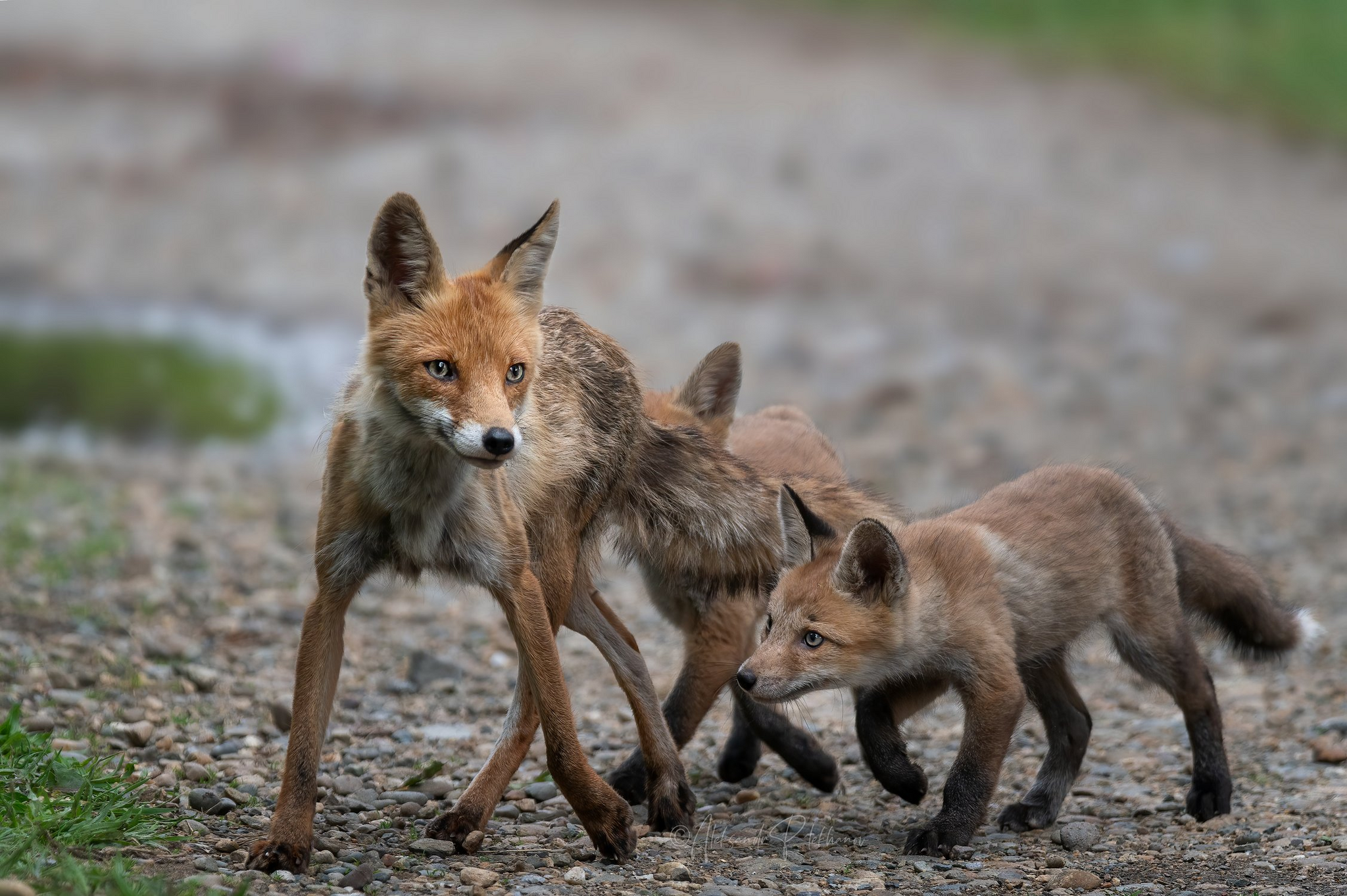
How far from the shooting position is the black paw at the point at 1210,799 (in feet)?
20.2

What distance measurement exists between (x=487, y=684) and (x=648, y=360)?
8.63 meters

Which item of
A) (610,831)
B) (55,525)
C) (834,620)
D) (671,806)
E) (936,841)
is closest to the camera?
(610,831)

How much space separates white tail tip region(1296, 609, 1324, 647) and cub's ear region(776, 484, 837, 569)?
8.03ft

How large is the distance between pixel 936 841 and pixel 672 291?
41.3 feet

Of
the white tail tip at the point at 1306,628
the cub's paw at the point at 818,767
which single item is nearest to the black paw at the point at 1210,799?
the white tail tip at the point at 1306,628

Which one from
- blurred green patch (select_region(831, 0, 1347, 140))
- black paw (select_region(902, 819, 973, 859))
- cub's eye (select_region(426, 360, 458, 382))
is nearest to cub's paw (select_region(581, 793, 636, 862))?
black paw (select_region(902, 819, 973, 859))

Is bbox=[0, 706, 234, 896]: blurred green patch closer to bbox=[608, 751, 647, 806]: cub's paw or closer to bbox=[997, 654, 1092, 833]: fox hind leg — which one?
bbox=[608, 751, 647, 806]: cub's paw

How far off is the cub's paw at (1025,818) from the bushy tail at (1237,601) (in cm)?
128

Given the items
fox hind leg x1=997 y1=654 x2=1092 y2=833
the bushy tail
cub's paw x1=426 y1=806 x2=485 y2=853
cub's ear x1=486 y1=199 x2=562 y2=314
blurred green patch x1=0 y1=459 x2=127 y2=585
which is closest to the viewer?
cub's ear x1=486 y1=199 x2=562 y2=314

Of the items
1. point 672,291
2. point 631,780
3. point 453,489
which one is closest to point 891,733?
point 631,780

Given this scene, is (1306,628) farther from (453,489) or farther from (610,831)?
(453,489)

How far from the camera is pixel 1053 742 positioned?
257 inches

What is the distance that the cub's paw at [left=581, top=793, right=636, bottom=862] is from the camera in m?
5.36

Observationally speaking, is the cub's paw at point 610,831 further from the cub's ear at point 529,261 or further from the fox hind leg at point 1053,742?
the cub's ear at point 529,261
